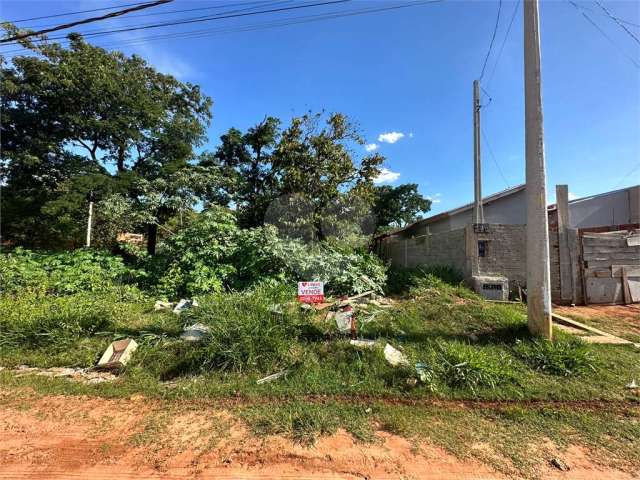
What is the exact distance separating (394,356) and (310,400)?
53.4 inches

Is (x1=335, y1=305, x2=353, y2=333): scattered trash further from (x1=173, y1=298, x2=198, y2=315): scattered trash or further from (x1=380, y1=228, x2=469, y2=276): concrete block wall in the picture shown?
(x1=380, y1=228, x2=469, y2=276): concrete block wall

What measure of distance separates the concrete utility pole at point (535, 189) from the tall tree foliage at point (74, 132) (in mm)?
11539

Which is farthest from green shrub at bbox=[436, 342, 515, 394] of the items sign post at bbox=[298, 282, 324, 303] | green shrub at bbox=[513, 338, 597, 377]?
sign post at bbox=[298, 282, 324, 303]

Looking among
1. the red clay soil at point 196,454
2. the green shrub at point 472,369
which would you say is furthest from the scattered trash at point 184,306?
the green shrub at point 472,369

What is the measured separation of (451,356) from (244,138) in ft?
47.7

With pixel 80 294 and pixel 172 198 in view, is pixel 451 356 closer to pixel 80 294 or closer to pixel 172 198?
pixel 80 294

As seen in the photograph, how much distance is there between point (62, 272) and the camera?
791cm

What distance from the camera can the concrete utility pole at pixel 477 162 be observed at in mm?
9883

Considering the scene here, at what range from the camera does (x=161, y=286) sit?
7.87 m

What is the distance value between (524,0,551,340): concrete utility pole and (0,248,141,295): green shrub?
8.94 m

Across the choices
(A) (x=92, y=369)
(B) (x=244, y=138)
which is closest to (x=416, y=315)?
(A) (x=92, y=369)

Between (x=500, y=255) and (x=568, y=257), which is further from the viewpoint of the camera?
(x=500, y=255)

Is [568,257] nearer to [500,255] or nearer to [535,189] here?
[500,255]

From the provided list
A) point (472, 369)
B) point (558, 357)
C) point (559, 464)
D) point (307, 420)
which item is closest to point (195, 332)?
point (307, 420)
